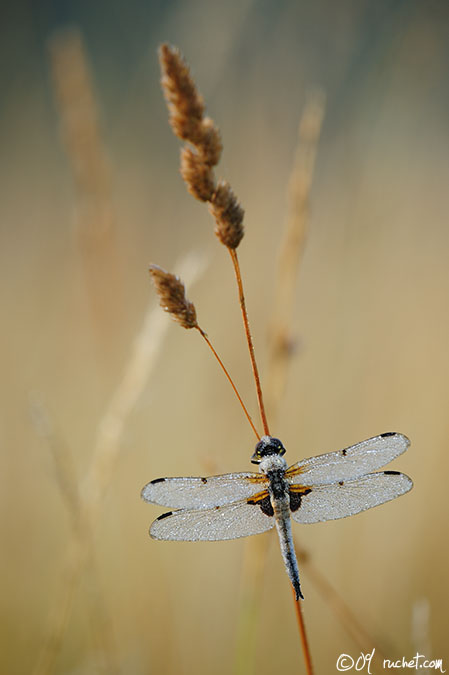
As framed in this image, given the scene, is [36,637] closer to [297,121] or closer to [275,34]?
[275,34]

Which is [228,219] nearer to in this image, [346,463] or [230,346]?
[346,463]

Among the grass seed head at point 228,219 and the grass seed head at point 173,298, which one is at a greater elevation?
the grass seed head at point 228,219

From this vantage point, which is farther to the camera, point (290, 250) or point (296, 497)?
point (290, 250)

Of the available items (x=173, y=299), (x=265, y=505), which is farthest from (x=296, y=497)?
(x=173, y=299)

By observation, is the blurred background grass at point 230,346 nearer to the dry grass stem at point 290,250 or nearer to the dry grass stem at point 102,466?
the dry grass stem at point 102,466

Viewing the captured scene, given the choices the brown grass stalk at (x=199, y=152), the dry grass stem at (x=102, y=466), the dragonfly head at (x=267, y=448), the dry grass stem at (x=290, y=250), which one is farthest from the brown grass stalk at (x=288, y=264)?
the brown grass stalk at (x=199, y=152)

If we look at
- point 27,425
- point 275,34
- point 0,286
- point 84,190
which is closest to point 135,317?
point 0,286

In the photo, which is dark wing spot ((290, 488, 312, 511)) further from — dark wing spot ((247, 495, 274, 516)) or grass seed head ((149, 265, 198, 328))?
grass seed head ((149, 265, 198, 328))
